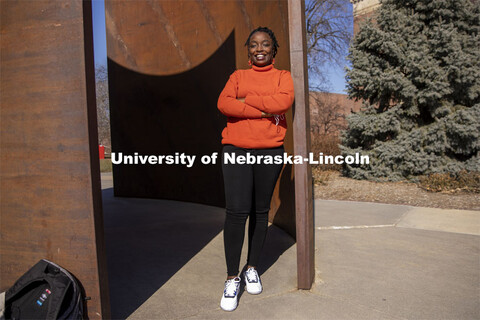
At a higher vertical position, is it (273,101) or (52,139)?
(273,101)

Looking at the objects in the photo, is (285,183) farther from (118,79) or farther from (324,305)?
(118,79)

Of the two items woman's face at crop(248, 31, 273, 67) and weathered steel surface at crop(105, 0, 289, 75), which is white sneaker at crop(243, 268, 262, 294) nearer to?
woman's face at crop(248, 31, 273, 67)

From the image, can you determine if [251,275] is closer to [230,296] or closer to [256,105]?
[230,296]

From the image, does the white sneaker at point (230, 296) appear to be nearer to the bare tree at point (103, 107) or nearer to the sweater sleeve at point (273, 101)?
the sweater sleeve at point (273, 101)

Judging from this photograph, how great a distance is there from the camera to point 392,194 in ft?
22.0

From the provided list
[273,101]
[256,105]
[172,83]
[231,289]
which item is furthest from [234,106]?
[172,83]

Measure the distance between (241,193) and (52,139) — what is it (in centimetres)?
110

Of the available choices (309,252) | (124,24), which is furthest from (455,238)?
(124,24)

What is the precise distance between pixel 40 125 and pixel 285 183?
2645 millimetres

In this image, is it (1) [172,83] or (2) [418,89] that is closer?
(1) [172,83]

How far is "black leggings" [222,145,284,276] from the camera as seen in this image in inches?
90.3

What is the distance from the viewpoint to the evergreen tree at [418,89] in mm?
7305

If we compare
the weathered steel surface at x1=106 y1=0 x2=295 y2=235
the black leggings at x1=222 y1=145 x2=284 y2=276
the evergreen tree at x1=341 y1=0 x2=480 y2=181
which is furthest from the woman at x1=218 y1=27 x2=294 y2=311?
the evergreen tree at x1=341 y1=0 x2=480 y2=181

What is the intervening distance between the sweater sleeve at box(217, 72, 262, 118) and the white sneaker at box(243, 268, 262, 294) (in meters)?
1.07
